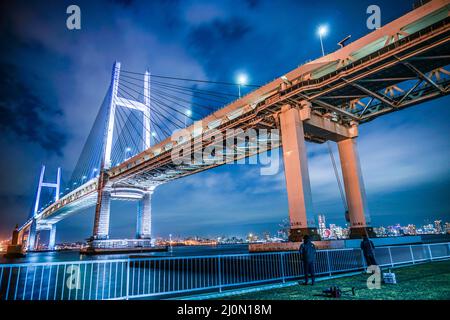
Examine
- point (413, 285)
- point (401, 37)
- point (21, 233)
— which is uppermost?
point (401, 37)

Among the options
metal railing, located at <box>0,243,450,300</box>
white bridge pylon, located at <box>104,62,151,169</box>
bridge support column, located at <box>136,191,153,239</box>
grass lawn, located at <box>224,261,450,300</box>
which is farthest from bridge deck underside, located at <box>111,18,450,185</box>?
bridge support column, located at <box>136,191,153,239</box>

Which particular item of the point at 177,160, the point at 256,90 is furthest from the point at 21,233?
the point at 256,90

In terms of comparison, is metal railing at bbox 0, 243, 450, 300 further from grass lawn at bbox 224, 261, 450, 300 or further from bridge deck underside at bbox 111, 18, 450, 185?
bridge deck underside at bbox 111, 18, 450, 185

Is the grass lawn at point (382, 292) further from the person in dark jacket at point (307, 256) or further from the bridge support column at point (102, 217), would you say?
the bridge support column at point (102, 217)

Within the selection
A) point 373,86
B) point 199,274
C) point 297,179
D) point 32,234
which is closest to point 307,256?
point 199,274

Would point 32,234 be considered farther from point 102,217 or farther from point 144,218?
point 102,217

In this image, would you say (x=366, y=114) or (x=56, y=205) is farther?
(x=56, y=205)
